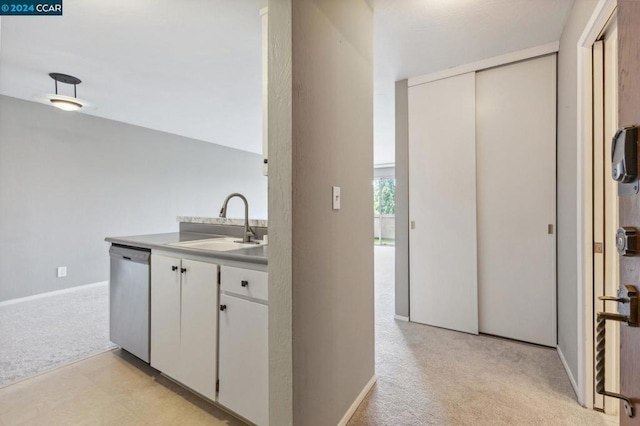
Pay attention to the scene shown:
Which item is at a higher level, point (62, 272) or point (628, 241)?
point (628, 241)

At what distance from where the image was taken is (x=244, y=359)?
143 centimetres

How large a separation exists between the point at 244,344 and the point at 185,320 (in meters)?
0.51

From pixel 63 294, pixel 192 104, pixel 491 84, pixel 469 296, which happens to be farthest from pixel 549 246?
pixel 63 294

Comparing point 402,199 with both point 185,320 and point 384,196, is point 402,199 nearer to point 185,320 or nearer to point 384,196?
point 185,320

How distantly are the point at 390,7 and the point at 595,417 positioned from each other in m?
2.70

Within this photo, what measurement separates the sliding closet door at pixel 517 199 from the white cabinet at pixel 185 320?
231 centimetres

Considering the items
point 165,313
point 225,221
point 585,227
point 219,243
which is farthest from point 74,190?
point 585,227

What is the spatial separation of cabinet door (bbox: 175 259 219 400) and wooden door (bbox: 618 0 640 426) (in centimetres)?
157

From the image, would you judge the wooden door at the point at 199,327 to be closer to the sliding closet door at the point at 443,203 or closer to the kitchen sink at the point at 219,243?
the kitchen sink at the point at 219,243

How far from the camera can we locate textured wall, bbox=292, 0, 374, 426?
117 centimetres

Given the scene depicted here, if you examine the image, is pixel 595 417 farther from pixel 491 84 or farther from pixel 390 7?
pixel 390 7

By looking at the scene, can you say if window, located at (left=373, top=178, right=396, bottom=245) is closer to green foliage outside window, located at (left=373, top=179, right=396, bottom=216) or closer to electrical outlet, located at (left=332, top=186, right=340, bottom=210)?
green foliage outside window, located at (left=373, top=179, right=396, bottom=216)

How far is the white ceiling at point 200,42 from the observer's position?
1.90m

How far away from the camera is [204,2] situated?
A: 1.85 meters
